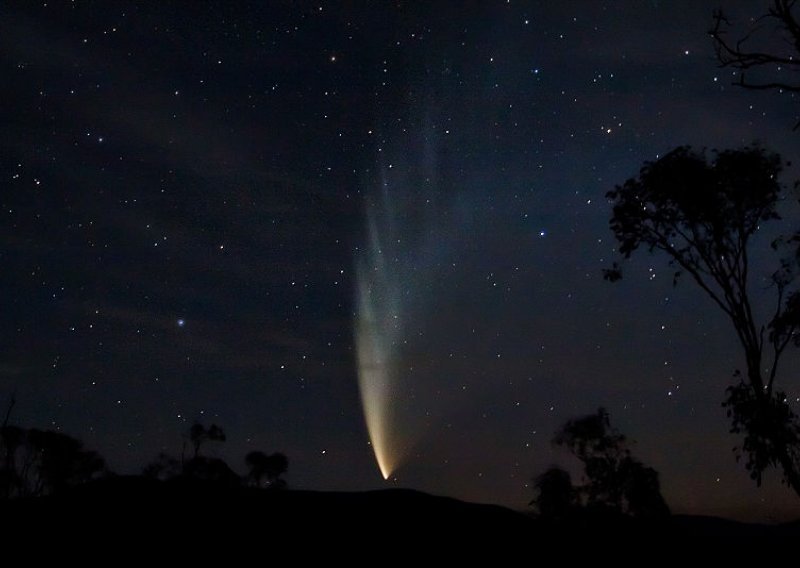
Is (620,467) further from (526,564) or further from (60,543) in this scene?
(60,543)

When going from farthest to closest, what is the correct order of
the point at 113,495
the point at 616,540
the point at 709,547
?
the point at 709,547, the point at 616,540, the point at 113,495

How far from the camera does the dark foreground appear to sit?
10.3 m

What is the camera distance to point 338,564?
10203 mm

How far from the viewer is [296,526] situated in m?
Answer: 11.2

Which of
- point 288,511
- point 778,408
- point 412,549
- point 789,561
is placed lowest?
point 789,561

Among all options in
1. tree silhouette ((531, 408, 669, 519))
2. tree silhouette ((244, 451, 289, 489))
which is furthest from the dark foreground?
tree silhouette ((244, 451, 289, 489))

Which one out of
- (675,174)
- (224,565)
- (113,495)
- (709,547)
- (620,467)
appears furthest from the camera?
(620,467)

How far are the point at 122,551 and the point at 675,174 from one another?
726 inches

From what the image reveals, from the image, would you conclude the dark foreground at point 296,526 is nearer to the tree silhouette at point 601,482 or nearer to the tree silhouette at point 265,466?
the tree silhouette at point 601,482

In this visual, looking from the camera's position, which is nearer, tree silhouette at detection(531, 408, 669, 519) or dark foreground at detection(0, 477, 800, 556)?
dark foreground at detection(0, 477, 800, 556)

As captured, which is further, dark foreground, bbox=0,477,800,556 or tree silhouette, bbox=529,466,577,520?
tree silhouette, bbox=529,466,577,520

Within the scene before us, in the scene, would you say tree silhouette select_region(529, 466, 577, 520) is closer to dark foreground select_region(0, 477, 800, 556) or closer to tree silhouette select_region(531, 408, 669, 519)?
tree silhouette select_region(531, 408, 669, 519)

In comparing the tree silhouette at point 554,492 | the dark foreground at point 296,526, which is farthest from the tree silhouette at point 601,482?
the dark foreground at point 296,526

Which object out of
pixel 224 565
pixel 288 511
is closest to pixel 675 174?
pixel 288 511
